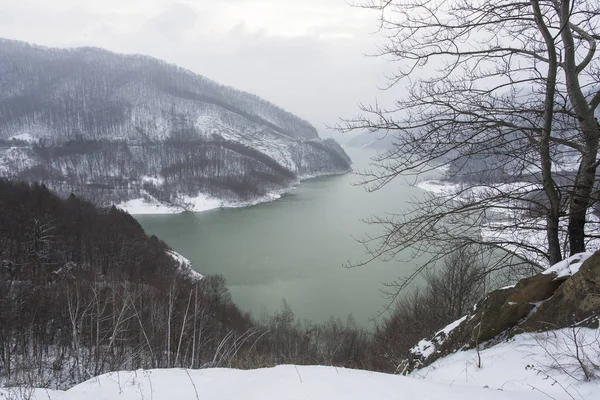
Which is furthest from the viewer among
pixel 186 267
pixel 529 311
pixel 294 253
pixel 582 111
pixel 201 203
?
pixel 201 203

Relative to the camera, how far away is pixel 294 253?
29297 millimetres

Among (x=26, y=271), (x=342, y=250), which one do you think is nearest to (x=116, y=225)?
(x=26, y=271)

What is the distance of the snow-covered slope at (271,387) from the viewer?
2328mm

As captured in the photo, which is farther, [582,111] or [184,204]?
[184,204]

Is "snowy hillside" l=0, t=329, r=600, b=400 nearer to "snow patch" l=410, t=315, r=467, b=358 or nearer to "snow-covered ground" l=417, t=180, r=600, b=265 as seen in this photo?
"snow patch" l=410, t=315, r=467, b=358

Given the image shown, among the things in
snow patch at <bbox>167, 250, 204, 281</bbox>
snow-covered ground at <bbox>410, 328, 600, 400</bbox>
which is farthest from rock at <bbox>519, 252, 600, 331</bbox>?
snow patch at <bbox>167, 250, 204, 281</bbox>

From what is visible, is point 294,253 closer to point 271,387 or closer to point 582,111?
point 271,387

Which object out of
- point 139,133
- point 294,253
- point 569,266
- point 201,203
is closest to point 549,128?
point 569,266

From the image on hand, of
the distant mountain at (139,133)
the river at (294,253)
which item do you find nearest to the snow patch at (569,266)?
the river at (294,253)

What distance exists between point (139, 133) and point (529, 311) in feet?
374

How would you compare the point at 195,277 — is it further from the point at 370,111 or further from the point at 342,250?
the point at 370,111

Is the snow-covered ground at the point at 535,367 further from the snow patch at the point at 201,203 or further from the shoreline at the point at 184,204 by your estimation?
the snow patch at the point at 201,203

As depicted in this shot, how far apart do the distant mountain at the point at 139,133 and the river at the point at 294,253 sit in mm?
17028

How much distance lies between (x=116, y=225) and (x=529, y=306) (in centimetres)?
3157
